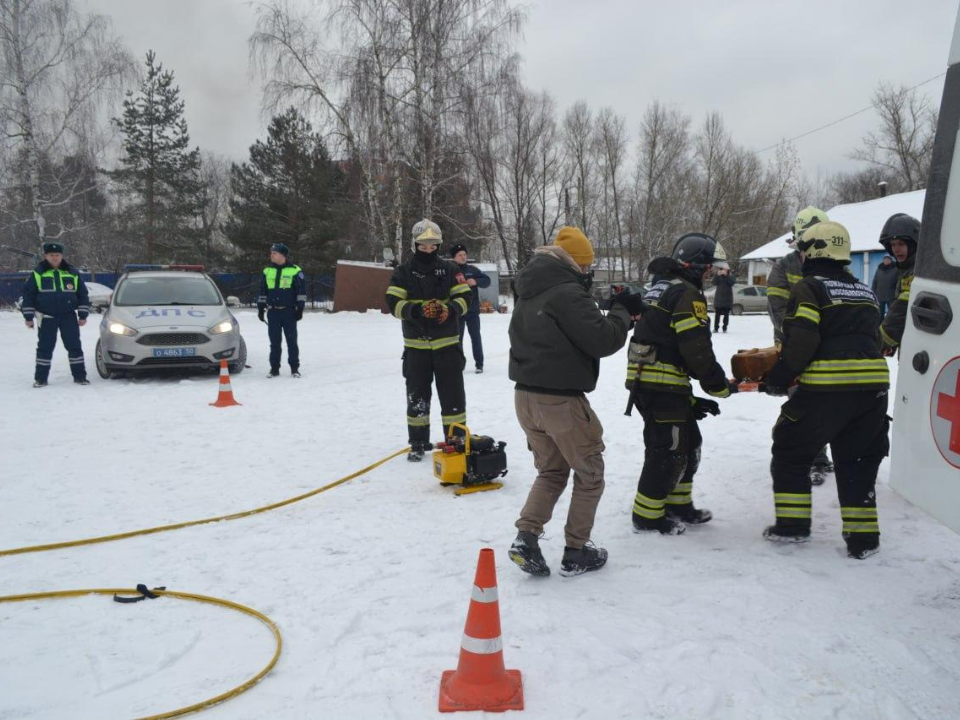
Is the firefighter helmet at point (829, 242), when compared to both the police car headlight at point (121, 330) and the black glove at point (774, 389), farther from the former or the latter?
the police car headlight at point (121, 330)

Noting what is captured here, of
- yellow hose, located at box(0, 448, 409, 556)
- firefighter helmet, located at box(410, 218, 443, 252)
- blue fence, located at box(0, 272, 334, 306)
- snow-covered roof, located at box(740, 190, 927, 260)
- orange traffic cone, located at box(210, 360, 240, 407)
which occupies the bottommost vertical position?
yellow hose, located at box(0, 448, 409, 556)

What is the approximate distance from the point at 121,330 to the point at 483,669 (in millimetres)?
9523

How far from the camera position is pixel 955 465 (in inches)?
101

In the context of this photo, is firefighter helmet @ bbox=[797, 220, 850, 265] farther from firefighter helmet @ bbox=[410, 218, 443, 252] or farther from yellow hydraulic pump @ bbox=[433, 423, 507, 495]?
firefighter helmet @ bbox=[410, 218, 443, 252]

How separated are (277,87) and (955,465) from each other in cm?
2759

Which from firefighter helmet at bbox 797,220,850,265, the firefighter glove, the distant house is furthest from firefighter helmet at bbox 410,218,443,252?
the distant house

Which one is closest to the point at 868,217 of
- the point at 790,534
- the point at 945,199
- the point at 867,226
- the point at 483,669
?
the point at 867,226

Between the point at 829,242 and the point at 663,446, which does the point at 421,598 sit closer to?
the point at 663,446

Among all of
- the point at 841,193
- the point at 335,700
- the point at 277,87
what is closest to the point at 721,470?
the point at 335,700

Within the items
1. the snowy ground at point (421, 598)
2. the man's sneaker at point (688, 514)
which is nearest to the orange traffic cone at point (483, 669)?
the snowy ground at point (421, 598)

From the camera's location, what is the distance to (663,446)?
14.1 ft

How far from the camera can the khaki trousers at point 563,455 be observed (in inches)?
150

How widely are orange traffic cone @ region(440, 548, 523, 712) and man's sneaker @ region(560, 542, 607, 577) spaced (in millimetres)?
1139

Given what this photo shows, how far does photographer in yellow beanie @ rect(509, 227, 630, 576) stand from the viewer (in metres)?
3.79
